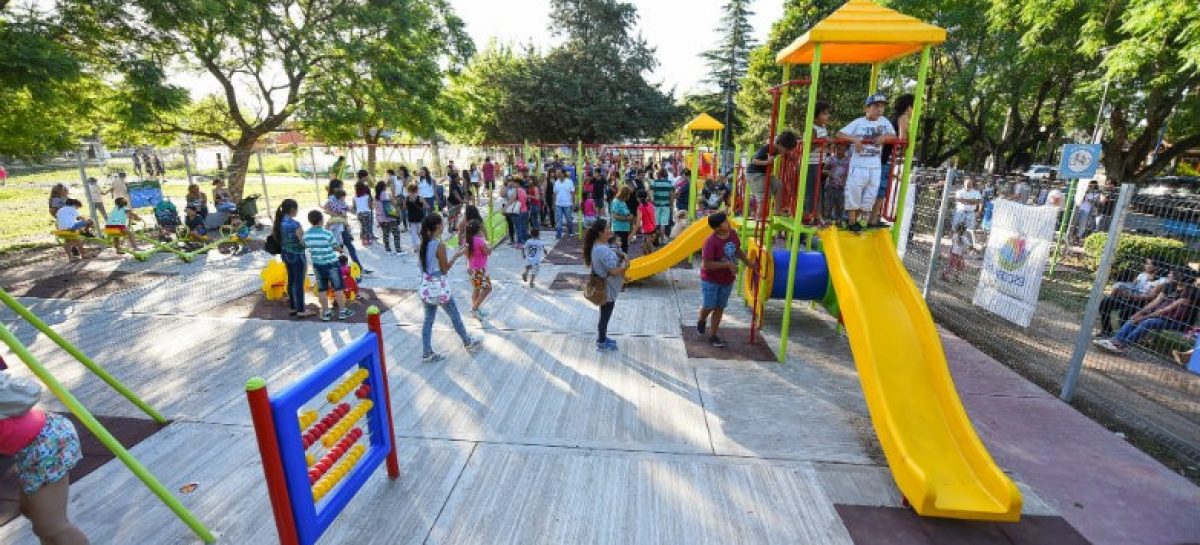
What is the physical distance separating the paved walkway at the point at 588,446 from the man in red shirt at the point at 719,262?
2.42 feet

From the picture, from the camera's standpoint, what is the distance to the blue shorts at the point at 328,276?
7.12m

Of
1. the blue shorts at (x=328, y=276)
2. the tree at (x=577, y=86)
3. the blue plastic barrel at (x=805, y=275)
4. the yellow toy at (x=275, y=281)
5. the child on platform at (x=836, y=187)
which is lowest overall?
the yellow toy at (x=275, y=281)

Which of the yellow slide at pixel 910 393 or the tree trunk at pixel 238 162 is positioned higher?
the tree trunk at pixel 238 162

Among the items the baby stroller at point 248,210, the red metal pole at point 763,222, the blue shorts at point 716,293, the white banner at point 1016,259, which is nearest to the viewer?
the white banner at point 1016,259

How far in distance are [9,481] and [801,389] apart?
6.60 metres

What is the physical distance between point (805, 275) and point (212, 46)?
17.3 metres

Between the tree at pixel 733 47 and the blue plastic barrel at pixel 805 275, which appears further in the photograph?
the tree at pixel 733 47

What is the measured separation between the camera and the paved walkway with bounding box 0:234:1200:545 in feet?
11.5

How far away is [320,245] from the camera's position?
697 cm

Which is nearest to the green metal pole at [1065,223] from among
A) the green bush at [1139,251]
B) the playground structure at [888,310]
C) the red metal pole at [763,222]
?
the green bush at [1139,251]

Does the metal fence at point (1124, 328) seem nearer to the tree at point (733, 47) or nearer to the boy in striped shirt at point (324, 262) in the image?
the boy in striped shirt at point (324, 262)

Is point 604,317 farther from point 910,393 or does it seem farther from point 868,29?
point 868,29

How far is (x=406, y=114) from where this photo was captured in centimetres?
1947

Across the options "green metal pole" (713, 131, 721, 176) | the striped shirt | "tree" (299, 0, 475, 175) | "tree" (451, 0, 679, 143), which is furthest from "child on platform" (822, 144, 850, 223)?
"tree" (451, 0, 679, 143)
